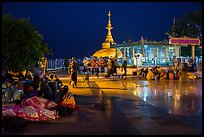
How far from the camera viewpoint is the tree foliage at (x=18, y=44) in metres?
9.84

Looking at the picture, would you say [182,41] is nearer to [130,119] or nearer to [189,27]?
[189,27]

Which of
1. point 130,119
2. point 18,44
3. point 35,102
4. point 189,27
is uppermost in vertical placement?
point 189,27

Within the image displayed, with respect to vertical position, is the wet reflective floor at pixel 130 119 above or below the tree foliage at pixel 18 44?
below

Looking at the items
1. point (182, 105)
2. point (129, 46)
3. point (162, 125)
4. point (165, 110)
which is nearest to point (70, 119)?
point (162, 125)

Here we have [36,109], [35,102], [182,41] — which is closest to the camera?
[36,109]

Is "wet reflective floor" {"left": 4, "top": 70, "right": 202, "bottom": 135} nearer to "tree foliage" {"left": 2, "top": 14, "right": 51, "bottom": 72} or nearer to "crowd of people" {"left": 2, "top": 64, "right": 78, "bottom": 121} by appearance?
"crowd of people" {"left": 2, "top": 64, "right": 78, "bottom": 121}

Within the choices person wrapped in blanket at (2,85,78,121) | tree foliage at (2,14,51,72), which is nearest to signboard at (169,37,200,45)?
tree foliage at (2,14,51,72)

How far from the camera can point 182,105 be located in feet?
40.5

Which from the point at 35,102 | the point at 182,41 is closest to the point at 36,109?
the point at 35,102

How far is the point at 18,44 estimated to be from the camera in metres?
10.1

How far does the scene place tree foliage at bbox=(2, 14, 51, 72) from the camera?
32.3 feet

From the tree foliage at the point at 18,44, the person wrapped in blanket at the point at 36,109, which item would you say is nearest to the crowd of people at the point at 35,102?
the person wrapped in blanket at the point at 36,109

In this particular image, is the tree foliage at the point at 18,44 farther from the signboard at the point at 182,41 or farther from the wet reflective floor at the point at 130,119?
the signboard at the point at 182,41

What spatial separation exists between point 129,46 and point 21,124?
2922 centimetres
